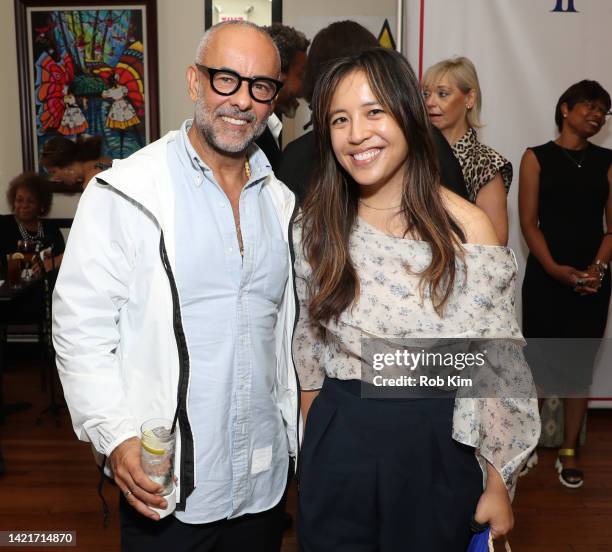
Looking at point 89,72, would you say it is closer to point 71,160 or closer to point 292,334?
point 71,160

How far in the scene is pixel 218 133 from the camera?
1.60m

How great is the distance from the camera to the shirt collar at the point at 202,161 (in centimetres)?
160

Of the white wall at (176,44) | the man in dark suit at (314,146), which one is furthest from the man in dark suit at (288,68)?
the white wall at (176,44)

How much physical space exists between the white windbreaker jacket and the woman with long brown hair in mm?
330

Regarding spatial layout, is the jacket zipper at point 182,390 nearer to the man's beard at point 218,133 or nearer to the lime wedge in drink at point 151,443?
the lime wedge in drink at point 151,443

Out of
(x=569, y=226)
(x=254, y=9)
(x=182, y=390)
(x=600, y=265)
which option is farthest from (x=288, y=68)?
(x=254, y=9)

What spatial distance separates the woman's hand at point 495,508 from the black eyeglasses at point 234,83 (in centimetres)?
96

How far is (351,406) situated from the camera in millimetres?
1562

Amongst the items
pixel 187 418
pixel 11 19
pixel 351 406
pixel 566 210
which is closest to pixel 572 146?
pixel 566 210

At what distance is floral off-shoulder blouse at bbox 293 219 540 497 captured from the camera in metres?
1.53

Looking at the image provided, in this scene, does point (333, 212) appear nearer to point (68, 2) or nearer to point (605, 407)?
point (605, 407)

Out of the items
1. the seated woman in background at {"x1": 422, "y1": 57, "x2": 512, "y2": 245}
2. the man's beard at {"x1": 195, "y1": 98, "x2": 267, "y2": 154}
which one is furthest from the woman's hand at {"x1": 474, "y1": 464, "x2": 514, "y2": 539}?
the seated woman in background at {"x1": 422, "y1": 57, "x2": 512, "y2": 245}

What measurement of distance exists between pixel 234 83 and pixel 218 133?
114 mm

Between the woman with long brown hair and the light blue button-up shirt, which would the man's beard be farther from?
the woman with long brown hair
